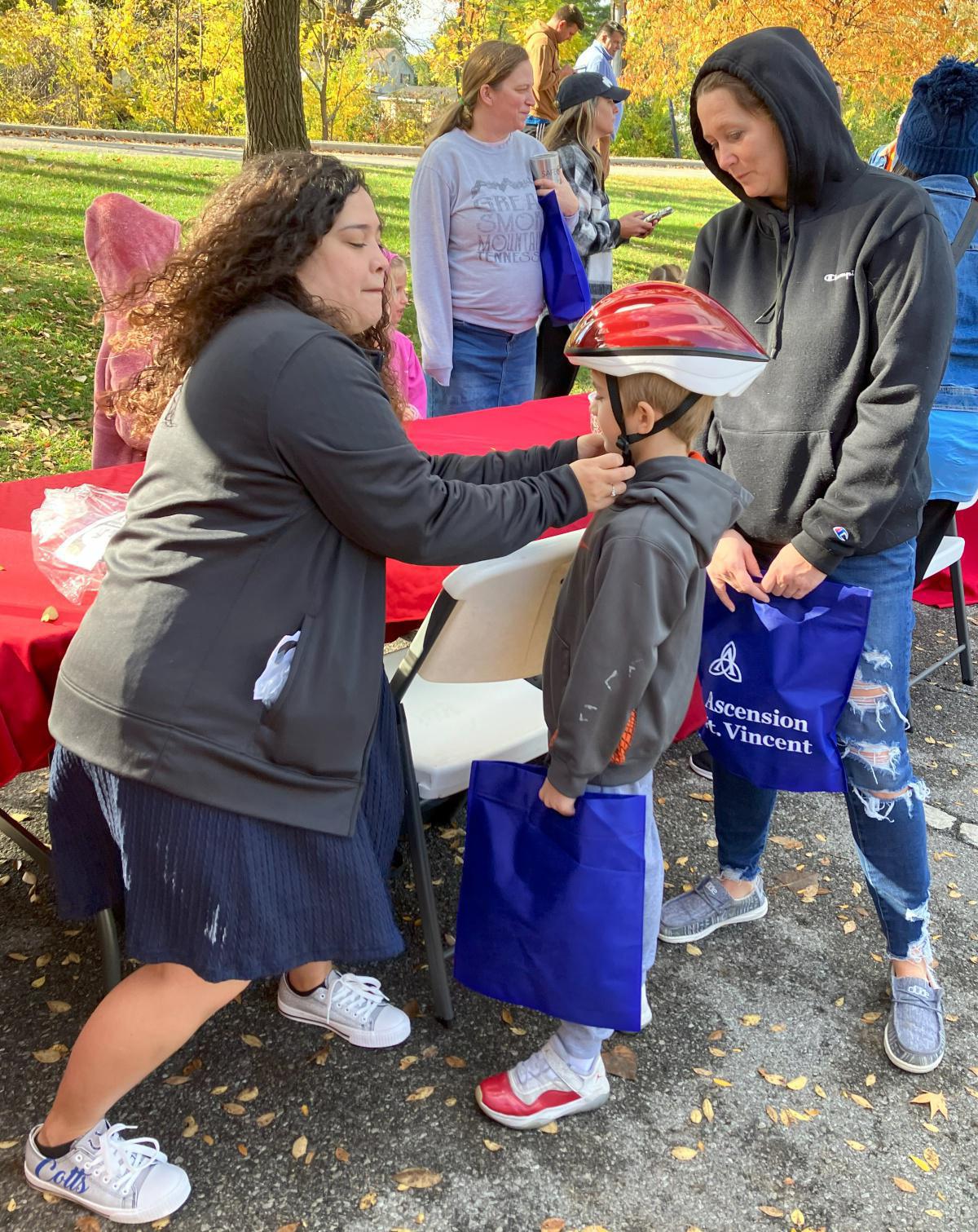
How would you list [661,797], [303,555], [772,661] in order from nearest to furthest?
[303,555]
[772,661]
[661,797]

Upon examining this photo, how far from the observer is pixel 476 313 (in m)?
4.28

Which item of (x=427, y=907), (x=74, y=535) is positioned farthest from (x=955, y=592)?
(x=74, y=535)

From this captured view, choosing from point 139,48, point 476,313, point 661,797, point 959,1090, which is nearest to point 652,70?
point 139,48

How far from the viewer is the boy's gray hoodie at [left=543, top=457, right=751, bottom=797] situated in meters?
1.71

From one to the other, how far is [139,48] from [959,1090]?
20.0 metres

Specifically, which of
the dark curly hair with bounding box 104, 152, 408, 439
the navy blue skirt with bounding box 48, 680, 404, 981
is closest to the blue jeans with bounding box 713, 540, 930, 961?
the navy blue skirt with bounding box 48, 680, 404, 981

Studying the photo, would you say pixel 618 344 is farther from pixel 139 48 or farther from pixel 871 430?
pixel 139 48

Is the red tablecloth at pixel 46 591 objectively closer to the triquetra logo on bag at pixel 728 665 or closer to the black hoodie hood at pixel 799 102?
the triquetra logo on bag at pixel 728 665

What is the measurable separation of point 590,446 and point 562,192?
2.74 meters

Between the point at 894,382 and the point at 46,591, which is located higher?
the point at 894,382

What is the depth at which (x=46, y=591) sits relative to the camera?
6.73 feet

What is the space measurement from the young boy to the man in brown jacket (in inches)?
159

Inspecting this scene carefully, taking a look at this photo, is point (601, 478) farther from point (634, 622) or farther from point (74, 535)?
point (74, 535)

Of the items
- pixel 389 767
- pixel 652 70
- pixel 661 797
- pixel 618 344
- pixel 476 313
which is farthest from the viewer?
pixel 652 70
